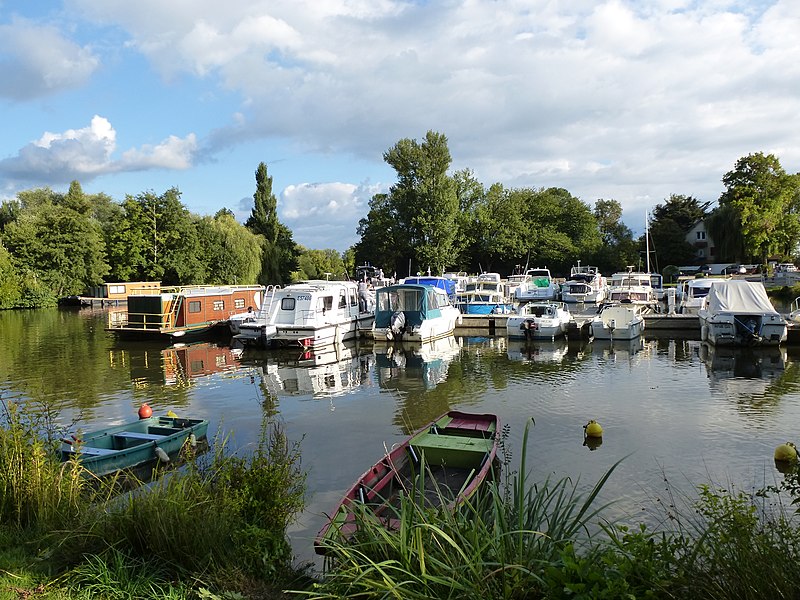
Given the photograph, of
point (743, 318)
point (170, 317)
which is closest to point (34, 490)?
point (170, 317)

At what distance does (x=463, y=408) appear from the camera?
16391 mm

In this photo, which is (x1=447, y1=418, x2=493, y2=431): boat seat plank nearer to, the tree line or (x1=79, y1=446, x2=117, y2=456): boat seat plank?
(x1=79, y1=446, x2=117, y2=456): boat seat plank

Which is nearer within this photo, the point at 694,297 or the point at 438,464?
the point at 438,464

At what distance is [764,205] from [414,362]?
155 feet

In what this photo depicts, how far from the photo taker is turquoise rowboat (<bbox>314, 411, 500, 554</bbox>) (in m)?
7.79

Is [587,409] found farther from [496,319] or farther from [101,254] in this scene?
[101,254]

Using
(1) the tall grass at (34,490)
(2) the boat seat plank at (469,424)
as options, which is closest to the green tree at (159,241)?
(2) the boat seat plank at (469,424)

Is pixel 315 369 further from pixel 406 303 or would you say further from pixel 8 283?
pixel 8 283

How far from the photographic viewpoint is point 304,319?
92.1ft

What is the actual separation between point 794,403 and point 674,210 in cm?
7020

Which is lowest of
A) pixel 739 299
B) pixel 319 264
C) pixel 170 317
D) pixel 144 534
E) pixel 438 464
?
pixel 438 464

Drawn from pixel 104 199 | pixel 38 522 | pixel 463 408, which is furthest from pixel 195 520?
pixel 104 199

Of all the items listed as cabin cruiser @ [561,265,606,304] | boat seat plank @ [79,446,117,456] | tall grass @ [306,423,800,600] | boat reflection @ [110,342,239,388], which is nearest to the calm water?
boat reflection @ [110,342,239,388]

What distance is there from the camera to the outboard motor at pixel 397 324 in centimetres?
2923
